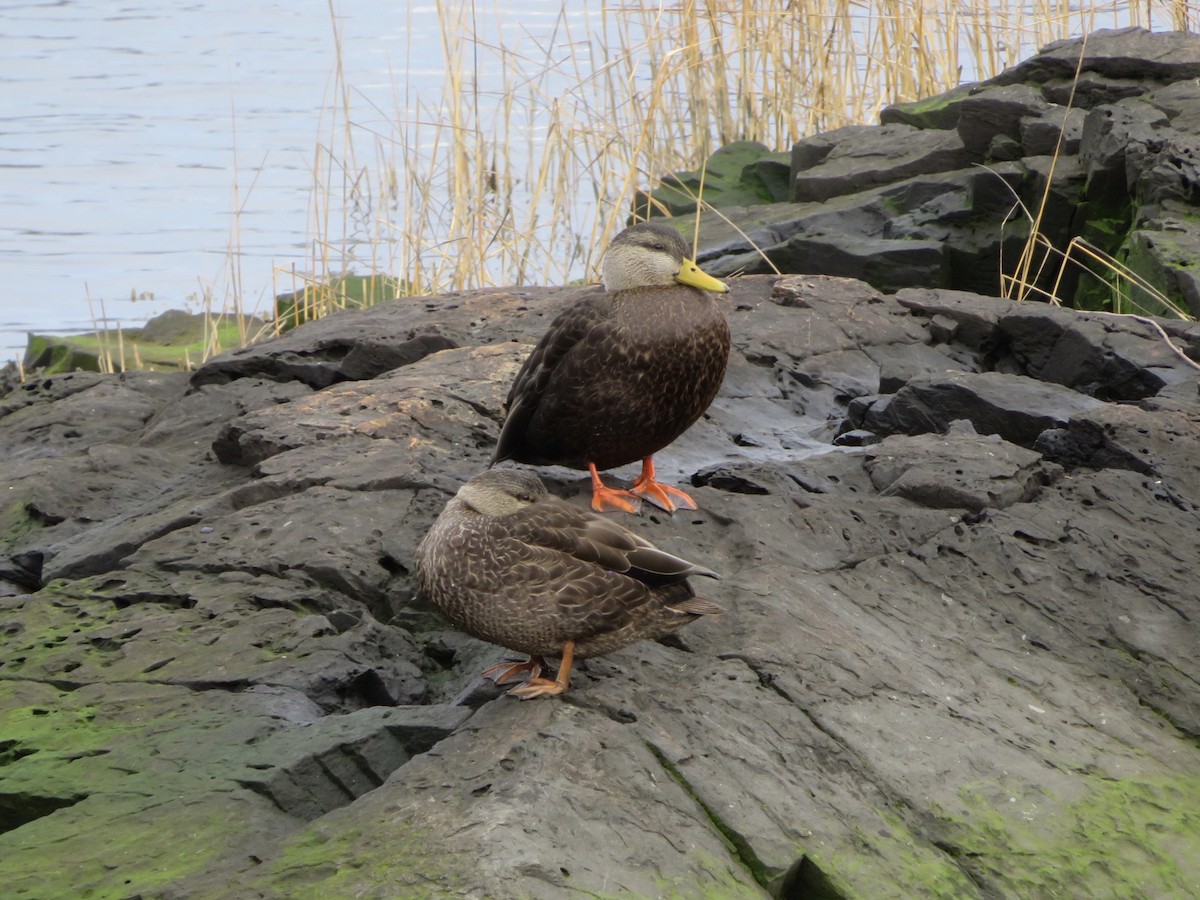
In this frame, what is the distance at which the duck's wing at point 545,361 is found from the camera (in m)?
4.88

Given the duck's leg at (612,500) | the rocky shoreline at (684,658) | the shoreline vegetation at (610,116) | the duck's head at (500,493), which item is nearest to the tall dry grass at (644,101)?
the shoreline vegetation at (610,116)

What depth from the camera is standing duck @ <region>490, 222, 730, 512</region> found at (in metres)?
4.75

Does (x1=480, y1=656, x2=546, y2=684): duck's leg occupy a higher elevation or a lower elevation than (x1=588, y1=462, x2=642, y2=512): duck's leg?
lower

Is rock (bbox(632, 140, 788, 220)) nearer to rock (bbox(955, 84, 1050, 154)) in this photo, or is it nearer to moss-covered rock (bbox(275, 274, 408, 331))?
rock (bbox(955, 84, 1050, 154))

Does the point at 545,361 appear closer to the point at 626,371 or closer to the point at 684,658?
the point at 626,371

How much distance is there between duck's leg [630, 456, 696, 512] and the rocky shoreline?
44 mm

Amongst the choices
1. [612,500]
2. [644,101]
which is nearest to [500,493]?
[612,500]

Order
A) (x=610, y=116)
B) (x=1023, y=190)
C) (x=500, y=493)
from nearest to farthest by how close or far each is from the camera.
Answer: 1. (x=500, y=493)
2. (x=1023, y=190)
3. (x=610, y=116)

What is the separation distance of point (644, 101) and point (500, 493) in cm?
739

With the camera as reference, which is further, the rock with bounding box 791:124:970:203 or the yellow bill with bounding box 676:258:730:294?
the rock with bounding box 791:124:970:203

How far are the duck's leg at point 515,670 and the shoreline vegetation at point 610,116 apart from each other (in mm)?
5351

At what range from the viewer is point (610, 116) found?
34.2 feet

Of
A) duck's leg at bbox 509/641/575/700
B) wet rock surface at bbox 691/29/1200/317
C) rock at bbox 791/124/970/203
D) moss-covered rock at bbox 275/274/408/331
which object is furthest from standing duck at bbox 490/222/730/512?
rock at bbox 791/124/970/203

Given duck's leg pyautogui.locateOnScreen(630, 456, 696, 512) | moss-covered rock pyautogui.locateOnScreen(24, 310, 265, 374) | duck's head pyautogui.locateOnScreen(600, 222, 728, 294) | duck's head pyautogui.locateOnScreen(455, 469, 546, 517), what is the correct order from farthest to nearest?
moss-covered rock pyautogui.locateOnScreen(24, 310, 265, 374)
duck's head pyautogui.locateOnScreen(600, 222, 728, 294)
duck's leg pyautogui.locateOnScreen(630, 456, 696, 512)
duck's head pyautogui.locateOnScreen(455, 469, 546, 517)
